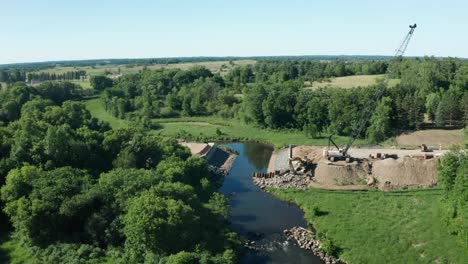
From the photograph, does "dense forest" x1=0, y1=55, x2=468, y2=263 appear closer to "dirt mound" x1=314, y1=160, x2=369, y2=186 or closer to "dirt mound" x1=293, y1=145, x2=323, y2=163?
"dirt mound" x1=293, y1=145, x2=323, y2=163

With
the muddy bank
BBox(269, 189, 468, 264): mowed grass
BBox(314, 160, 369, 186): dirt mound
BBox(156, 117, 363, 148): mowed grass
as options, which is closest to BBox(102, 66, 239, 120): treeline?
BBox(156, 117, 363, 148): mowed grass

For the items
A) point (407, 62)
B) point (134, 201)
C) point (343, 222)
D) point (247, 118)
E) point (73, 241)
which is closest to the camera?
point (134, 201)

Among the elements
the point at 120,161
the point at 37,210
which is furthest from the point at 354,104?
the point at 37,210

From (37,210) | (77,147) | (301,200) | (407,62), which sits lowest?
(301,200)

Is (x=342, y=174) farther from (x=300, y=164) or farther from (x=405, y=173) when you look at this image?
(x=405, y=173)

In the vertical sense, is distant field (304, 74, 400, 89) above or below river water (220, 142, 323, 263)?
above

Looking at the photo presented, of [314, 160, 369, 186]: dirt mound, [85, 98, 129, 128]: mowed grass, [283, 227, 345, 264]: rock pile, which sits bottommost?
[283, 227, 345, 264]: rock pile

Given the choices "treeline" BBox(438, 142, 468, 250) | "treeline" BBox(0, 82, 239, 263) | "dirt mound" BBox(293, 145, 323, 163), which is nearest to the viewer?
"treeline" BBox(0, 82, 239, 263)

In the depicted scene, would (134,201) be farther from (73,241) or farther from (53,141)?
(53,141)
